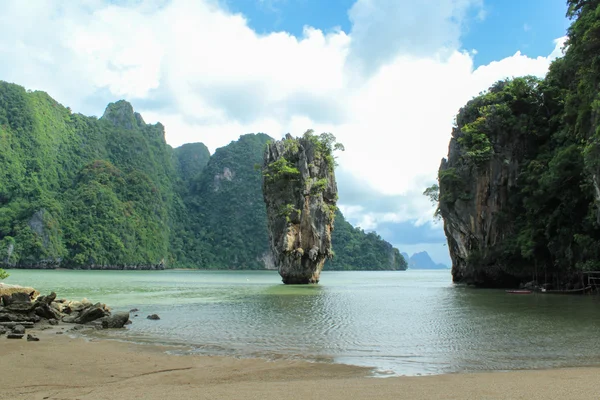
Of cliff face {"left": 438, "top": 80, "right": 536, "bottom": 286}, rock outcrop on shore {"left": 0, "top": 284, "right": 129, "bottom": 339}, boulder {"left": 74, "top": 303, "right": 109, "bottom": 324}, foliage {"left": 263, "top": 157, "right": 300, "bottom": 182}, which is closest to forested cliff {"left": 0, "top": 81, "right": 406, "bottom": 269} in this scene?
foliage {"left": 263, "top": 157, "right": 300, "bottom": 182}

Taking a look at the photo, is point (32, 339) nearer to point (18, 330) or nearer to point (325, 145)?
point (18, 330)

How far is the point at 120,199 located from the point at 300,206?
78.3 meters

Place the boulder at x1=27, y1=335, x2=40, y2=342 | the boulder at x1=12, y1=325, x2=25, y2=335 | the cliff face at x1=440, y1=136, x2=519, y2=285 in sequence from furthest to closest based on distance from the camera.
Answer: the cliff face at x1=440, y1=136, x2=519, y2=285 → the boulder at x1=12, y1=325, x2=25, y2=335 → the boulder at x1=27, y1=335, x2=40, y2=342

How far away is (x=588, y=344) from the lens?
10719 millimetres

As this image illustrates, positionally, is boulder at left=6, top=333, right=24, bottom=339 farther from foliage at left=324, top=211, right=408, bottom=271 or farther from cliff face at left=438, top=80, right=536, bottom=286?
foliage at left=324, top=211, right=408, bottom=271

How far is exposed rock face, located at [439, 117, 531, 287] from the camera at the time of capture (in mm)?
35250

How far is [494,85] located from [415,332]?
1255 inches

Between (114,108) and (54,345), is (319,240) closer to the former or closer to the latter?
(54,345)

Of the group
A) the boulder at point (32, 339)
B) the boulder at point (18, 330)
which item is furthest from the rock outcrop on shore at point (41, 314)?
the boulder at point (32, 339)

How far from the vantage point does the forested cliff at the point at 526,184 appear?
86.7 feet

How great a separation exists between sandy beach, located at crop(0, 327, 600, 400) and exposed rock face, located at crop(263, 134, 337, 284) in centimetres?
3202

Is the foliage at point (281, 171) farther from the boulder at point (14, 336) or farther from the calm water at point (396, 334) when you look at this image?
the boulder at point (14, 336)

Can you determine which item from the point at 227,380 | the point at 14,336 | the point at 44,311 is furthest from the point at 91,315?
the point at 227,380

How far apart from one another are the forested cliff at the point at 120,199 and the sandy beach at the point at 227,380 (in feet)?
270
